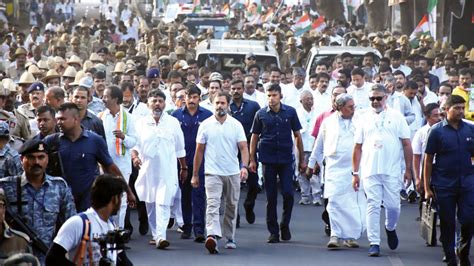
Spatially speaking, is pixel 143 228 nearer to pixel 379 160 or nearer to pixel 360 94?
pixel 379 160

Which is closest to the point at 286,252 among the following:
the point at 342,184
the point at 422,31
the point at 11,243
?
the point at 342,184

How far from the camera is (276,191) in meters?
16.1

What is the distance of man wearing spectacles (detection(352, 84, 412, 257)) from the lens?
15102mm

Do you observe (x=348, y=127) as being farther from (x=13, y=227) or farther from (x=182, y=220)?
(x=13, y=227)

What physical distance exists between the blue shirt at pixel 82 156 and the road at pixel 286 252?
2494 mm

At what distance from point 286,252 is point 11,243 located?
6.51 metres

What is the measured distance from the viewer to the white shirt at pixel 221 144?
1547 cm

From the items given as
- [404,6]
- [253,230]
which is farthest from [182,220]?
[404,6]

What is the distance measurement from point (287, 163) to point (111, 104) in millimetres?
2083

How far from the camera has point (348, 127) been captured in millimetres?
15789

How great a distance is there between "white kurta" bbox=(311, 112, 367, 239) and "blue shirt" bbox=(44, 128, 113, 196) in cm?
410

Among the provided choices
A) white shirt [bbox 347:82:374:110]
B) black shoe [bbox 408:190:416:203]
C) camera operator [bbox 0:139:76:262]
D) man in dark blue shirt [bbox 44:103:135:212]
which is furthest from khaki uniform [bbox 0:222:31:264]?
white shirt [bbox 347:82:374:110]

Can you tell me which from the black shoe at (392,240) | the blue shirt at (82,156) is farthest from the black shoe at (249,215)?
the blue shirt at (82,156)

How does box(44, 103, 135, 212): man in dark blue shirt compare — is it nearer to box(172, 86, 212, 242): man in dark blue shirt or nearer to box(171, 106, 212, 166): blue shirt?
box(172, 86, 212, 242): man in dark blue shirt
